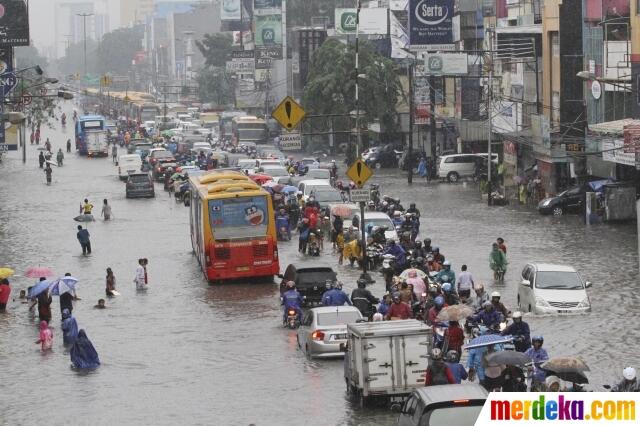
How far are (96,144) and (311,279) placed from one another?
7132cm

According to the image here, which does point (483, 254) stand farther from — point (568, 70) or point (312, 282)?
point (568, 70)

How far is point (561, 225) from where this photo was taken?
53.2 m

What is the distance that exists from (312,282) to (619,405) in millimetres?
23703

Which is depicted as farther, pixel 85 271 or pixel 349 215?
pixel 349 215

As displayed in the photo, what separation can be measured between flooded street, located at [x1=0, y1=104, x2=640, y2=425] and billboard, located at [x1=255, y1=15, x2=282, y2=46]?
6835 centimetres

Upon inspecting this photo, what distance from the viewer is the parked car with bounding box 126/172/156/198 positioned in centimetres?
7050

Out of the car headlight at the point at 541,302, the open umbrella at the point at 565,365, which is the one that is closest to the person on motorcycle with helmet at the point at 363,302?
the car headlight at the point at 541,302

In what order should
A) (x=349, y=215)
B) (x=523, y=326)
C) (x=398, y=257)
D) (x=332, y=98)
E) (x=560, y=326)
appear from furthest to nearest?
(x=332, y=98)
(x=349, y=215)
(x=398, y=257)
(x=560, y=326)
(x=523, y=326)

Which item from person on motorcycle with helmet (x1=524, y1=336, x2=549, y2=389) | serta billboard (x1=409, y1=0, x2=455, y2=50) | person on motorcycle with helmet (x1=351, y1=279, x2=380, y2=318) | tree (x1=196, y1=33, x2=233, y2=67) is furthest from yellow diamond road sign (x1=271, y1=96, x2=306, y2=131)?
tree (x1=196, y1=33, x2=233, y2=67)

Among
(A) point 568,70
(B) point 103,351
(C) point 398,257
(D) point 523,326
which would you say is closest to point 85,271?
(C) point 398,257

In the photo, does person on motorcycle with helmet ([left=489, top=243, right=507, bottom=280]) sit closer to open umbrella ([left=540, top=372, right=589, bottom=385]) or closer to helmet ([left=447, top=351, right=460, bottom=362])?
helmet ([left=447, top=351, right=460, bottom=362])

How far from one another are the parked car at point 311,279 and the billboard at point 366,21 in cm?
6634

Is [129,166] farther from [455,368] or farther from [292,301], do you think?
[455,368]

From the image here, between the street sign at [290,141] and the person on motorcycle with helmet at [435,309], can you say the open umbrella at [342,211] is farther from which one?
the person on motorcycle with helmet at [435,309]
